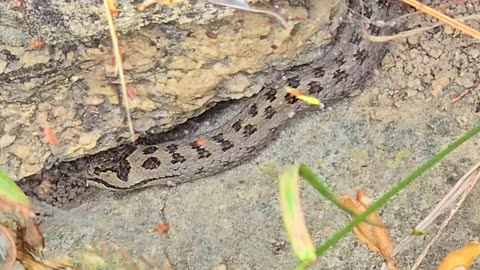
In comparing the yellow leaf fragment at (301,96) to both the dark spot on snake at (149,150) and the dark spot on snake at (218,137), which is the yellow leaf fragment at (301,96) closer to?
the dark spot on snake at (218,137)

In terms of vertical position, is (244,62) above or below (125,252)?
above

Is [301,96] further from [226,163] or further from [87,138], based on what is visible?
[87,138]

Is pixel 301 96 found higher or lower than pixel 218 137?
higher

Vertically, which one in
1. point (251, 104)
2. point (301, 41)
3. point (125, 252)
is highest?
point (301, 41)

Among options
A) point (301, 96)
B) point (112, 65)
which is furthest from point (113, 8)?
point (301, 96)

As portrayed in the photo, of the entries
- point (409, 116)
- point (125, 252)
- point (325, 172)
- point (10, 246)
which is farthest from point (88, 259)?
point (409, 116)

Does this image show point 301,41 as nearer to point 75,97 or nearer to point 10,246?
point 75,97
